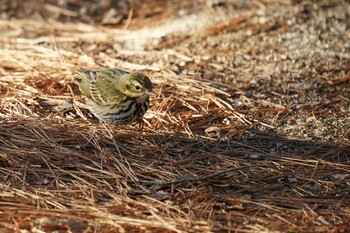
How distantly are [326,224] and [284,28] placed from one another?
411cm

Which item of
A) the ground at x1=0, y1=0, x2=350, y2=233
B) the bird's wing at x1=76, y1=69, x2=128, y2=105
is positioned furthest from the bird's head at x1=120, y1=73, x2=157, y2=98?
the ground at x1=0, y1=0, x2=350, y2=233

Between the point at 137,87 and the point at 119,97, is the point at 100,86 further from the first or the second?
the point at 137,87

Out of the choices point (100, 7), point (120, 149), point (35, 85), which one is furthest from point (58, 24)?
point (120, 149)

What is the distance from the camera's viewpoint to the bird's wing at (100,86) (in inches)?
221

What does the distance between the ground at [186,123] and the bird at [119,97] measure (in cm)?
14

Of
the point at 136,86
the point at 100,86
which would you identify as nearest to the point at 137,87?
the point at 136,86

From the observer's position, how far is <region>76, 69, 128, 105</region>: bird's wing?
5625mm

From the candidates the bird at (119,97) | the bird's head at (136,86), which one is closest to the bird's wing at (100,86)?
the bird at (119,97)

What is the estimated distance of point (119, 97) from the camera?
5.61 m

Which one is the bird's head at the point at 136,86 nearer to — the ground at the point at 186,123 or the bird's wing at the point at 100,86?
the bird's wing at the point at 100,86

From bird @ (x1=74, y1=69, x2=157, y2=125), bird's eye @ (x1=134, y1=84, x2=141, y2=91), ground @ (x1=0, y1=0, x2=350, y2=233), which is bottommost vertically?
ground @ (x1=0, y1=0, x2=350, y2=233)

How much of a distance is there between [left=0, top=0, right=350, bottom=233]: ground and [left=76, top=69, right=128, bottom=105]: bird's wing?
0.77 feet

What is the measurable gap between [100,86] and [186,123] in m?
0.80

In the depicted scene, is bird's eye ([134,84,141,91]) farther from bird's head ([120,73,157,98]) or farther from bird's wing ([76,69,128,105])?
bird's wing ([76,69,128,105])
